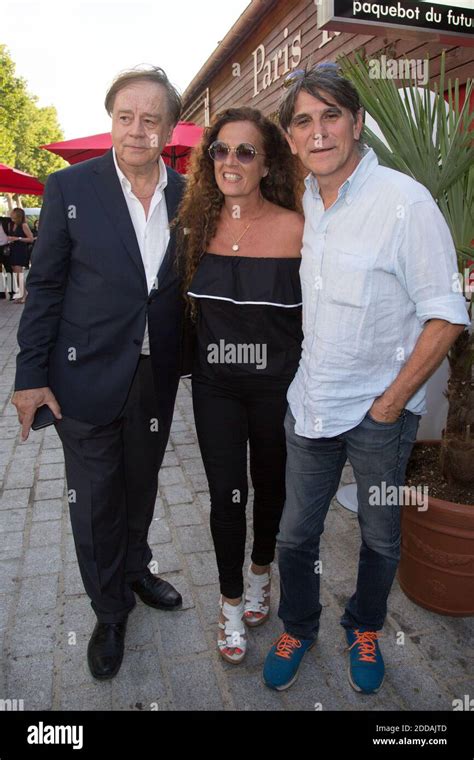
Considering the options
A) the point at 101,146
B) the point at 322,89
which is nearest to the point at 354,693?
the point at 322,89

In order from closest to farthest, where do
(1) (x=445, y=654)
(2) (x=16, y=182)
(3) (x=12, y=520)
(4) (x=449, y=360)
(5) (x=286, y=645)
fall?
1. (5) (x=286, y=645)
2. (1) (x=445, y=654)
3. (4) (x=449, y=360)
4. (3) (x=12, y=520)
5. (2) (x=16, y=182)

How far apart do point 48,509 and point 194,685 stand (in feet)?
5.86

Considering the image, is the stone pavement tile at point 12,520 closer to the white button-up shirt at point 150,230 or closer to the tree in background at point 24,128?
the white button-up shirt at point 150,230

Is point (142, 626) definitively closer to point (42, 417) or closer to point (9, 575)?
point (9, 575)

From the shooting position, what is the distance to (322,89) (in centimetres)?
178

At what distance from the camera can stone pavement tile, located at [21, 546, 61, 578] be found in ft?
9.77

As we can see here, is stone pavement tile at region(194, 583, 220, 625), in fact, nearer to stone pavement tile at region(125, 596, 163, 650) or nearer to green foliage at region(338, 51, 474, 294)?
stone pavement tile at region(125, 596, 163, 650)

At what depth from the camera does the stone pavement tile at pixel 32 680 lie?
7.14ft

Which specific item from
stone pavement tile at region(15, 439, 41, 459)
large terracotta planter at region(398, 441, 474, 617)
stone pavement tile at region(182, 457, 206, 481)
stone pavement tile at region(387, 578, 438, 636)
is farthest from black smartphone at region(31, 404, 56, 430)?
stone pavement tile at region(15, 439, 41, 459)

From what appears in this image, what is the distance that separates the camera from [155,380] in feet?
7.54

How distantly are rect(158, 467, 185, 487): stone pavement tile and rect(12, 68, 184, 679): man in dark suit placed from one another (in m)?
1.60
